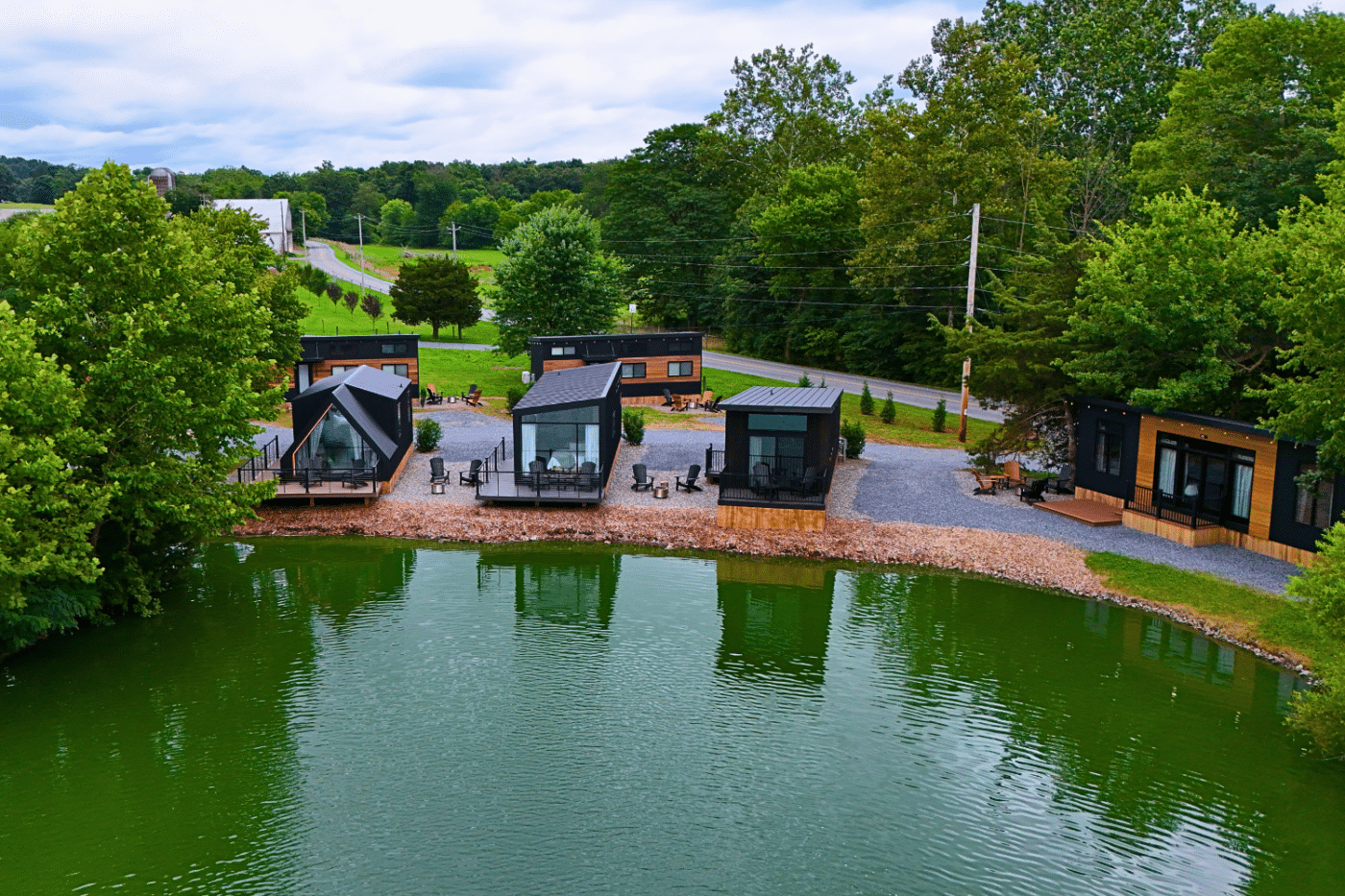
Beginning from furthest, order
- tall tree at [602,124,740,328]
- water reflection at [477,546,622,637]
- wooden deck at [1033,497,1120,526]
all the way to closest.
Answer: tall tree at [602,124,740,328]
wooden deck at [1033,497,1120,526]
water reflection at [477,546,622,637]

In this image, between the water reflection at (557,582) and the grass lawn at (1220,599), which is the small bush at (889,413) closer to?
the grass lawn at (1220,599)

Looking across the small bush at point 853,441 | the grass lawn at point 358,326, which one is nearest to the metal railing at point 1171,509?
the small bush at point 853,441

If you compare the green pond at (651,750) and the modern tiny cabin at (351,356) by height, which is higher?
the modern tiny cabin at (351,356)

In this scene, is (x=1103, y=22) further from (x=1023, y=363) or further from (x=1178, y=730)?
(x=1178, y=730)

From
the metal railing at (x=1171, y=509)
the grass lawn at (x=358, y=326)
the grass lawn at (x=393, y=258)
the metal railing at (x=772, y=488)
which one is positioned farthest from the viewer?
the grass lawn at (x=393, y=258)

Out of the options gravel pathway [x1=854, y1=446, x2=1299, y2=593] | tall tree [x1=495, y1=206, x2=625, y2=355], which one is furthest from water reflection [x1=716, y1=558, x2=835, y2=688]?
tall tree [x1=495, y1=206, x2=625, y2=355]

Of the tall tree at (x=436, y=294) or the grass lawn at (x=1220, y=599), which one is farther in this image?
the tall tree at (x=436, y=294)

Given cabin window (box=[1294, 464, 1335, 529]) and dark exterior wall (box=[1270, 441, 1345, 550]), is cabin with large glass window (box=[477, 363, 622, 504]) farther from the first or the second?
cabin window (box=[1294, 464, 1335, 529])

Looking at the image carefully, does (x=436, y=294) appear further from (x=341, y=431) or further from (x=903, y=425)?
(x=341, y=431)
